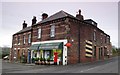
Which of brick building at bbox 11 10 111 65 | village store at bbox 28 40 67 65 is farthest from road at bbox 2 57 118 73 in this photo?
brick building at bbox 11 10 111 65

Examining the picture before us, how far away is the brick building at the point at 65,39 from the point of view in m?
24.5

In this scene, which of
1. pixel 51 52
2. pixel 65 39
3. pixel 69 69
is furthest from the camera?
pixel 51 52

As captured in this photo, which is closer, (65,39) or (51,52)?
(65,39)

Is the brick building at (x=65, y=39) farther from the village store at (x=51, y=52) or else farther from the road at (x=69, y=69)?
the road at (x=69, y=69)

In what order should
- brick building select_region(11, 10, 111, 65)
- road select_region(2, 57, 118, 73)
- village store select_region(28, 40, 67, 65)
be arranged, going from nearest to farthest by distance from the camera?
1. road select_region(2, 57, 118, 73)
2. village store select_region(28, 40, 67, 65)
3. brick building select_region(11, 10, 111, 65)

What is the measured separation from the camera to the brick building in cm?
2445

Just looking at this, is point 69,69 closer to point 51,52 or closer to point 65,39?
point 65,39

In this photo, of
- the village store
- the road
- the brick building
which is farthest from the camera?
the brick building

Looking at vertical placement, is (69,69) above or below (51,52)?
below

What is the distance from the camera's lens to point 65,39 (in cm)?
2436

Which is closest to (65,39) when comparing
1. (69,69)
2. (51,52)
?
(51,52)

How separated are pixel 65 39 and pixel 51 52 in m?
3.35

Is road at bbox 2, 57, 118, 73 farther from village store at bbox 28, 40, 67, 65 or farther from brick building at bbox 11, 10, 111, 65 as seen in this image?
brick building at bbox 11, 10, 111, 65

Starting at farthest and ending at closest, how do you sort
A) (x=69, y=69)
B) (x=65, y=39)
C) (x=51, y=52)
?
(x=51, y=52) → (x=65, y=39) → (x=69, y=69)
